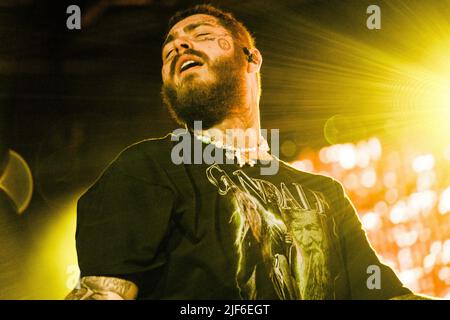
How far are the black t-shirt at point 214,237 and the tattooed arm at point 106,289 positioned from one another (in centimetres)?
3

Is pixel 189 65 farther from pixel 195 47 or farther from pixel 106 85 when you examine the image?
pixel 106 85

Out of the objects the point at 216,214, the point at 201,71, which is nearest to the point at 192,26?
A: the point at 201,71

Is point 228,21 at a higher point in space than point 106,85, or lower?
higher

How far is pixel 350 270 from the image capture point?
6.47 ft

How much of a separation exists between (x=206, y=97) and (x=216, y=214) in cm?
53

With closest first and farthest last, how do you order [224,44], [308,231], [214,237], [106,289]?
1. [106,289]
2. [214,237]
3. [308,231]
4. [224,44]

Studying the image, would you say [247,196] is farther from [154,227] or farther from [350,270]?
[350,270]

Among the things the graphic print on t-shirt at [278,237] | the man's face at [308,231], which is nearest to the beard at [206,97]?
the graphic print on t-shirt at [278,237]

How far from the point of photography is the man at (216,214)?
1695mm

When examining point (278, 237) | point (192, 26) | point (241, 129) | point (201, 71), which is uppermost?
point (192, 26)

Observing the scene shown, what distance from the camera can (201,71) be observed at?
76.8 inches

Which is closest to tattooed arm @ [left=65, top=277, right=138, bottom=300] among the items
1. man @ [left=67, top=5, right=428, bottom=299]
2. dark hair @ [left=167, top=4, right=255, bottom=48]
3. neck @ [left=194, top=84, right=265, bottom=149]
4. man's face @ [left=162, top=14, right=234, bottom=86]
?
man @ [left=67, top=5, right=428, bottom=299]

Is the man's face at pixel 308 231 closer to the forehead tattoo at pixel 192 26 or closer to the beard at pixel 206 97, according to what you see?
the beard at pixel 206 97

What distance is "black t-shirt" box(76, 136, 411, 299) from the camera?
5.55ft
